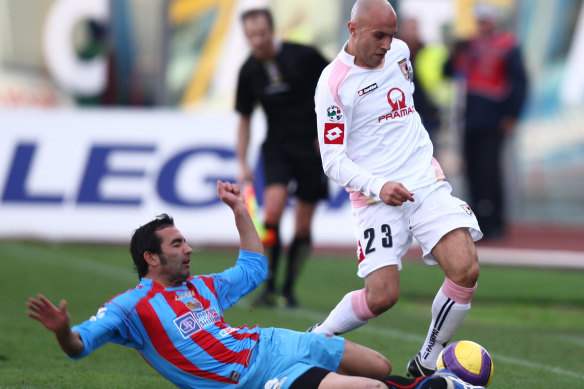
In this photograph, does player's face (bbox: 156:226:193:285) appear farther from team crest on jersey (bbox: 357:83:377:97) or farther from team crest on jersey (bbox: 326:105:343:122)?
team crest on jersey (bbox: 357:83:377:97)

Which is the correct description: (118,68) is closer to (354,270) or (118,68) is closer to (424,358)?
(354,270)

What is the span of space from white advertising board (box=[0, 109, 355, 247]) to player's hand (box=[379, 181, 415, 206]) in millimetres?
7916

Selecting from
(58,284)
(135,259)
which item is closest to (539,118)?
(58,284)

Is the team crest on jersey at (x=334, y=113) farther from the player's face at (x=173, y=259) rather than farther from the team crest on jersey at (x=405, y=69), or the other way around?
the player's face at (x=173, y=259)

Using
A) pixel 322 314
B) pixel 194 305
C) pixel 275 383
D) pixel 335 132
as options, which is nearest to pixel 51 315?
pixel 194 305

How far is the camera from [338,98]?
6.33 metres

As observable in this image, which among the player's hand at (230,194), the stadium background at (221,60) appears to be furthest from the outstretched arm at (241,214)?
the stadium background at (221,60)

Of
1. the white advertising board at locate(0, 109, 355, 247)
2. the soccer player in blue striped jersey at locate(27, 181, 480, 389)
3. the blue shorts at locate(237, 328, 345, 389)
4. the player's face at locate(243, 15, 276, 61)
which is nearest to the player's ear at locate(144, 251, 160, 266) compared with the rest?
the soccer player in blue striped jersey at locate(27, 181, 480, 389)

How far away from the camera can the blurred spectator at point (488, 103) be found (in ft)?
48.4

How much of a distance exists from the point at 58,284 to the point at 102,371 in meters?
4.10

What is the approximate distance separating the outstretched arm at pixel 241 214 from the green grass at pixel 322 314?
1122mm

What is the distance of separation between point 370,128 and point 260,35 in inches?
118

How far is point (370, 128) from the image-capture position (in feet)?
21.2

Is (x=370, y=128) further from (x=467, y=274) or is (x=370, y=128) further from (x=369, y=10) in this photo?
(x=467, y=274)
